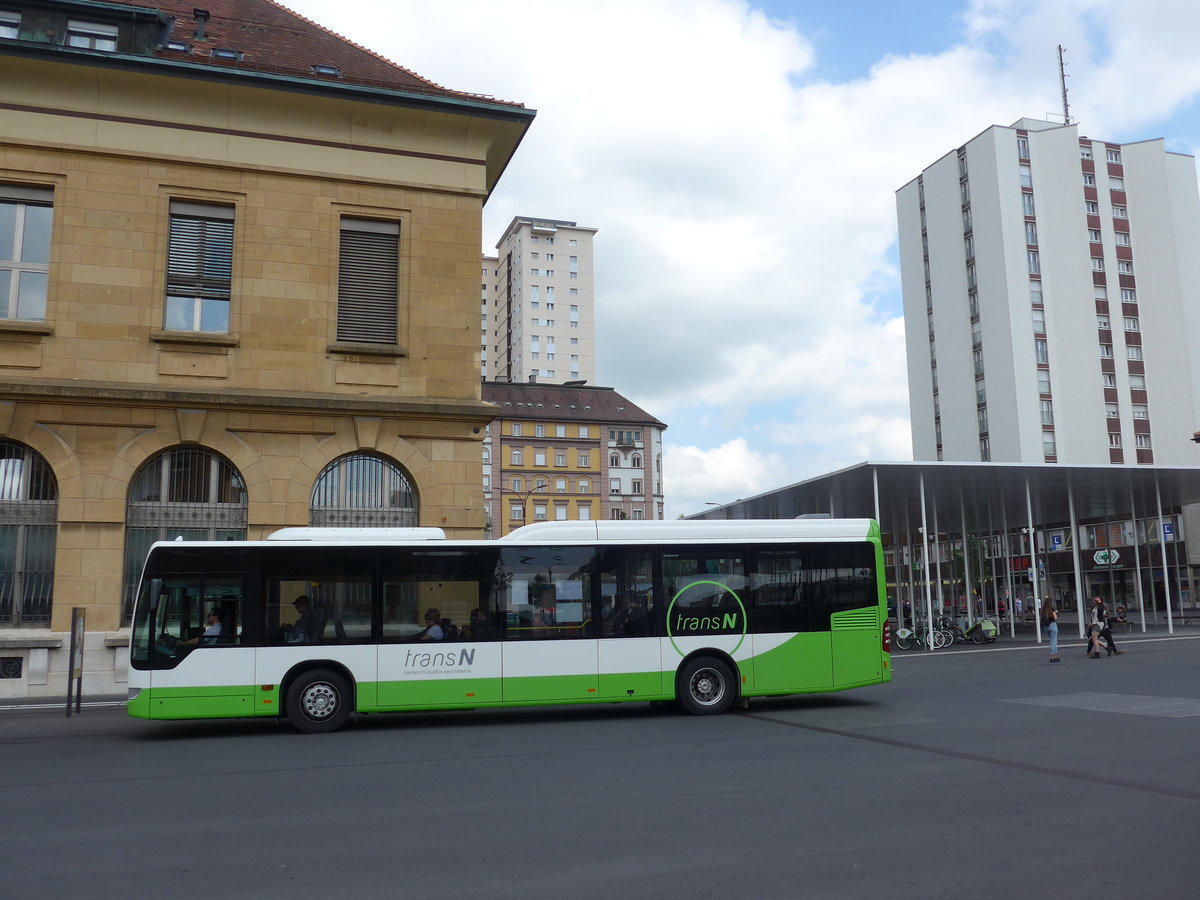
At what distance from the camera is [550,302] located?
11975cm

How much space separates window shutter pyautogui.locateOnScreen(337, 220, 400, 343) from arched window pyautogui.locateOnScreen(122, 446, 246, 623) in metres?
3.95

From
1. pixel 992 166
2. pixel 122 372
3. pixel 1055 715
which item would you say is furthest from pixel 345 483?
pixel 992 166

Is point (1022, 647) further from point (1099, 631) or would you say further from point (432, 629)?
point (432, 629)

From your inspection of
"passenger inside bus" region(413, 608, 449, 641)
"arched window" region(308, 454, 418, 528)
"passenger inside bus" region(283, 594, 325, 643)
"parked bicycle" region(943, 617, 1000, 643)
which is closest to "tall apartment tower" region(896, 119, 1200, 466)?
"parked bicycle" region(943, 617, 1000, 643)

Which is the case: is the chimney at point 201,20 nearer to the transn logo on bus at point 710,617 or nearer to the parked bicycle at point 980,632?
the transn logo on bus at point 710,617

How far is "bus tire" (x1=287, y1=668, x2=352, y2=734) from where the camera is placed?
13.6 metres

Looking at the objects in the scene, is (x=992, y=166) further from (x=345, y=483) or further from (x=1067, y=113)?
(x=345, y=483)

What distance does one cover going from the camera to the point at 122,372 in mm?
19703

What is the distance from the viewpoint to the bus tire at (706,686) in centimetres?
1476

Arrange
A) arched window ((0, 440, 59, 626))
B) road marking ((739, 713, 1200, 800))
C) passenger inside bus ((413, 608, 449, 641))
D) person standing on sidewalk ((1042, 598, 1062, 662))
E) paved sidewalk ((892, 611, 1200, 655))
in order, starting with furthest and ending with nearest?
paved sidewalk ((892, 611, 1200, 655)) → person standing on sidewalk ((1042, 598, 1062, 662)) → arched window ((0, 440, 59, 626)) → passenger inside bus ((413, 608, 449, 641)) → road marking ((739, 713, 1200, 800))

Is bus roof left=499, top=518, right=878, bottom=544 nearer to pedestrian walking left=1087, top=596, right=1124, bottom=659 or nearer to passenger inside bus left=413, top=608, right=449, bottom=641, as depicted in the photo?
passenger inside bus left=413, top=608, right=449, bottom=641

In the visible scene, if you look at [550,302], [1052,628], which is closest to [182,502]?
[1052,628]

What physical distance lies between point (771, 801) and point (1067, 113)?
277ft

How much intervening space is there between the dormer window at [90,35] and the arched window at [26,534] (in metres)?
8.65
